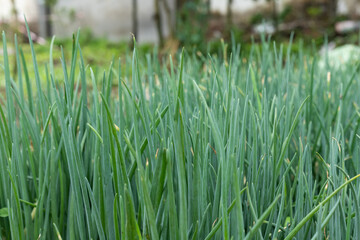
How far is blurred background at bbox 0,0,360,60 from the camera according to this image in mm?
6492

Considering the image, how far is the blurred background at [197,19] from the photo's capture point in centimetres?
649

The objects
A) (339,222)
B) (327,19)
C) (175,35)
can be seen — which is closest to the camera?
(339,222)

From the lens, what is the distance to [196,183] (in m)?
0.57

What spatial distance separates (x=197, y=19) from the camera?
6.40m

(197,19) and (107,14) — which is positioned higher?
(107,14)

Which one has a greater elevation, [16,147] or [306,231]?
[16,147]

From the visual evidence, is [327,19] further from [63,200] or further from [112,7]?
[63,200]

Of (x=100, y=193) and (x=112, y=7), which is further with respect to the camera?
(x=112, y=7)

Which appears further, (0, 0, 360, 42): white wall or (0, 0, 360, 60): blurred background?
(0, 0, 360, 42): white wall

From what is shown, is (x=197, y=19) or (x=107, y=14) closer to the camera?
(x=197, y=19)

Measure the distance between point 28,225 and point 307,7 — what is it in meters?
7.82

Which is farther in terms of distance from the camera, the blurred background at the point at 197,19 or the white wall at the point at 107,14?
the white wall at the point at 107,14

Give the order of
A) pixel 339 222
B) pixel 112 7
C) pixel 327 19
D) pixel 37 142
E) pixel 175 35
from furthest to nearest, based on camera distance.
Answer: pixel 112 7, pixel 327 19, pixel 175 35, pixel 37 142, pixel 339 222

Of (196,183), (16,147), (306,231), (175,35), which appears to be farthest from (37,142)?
(175,35)
